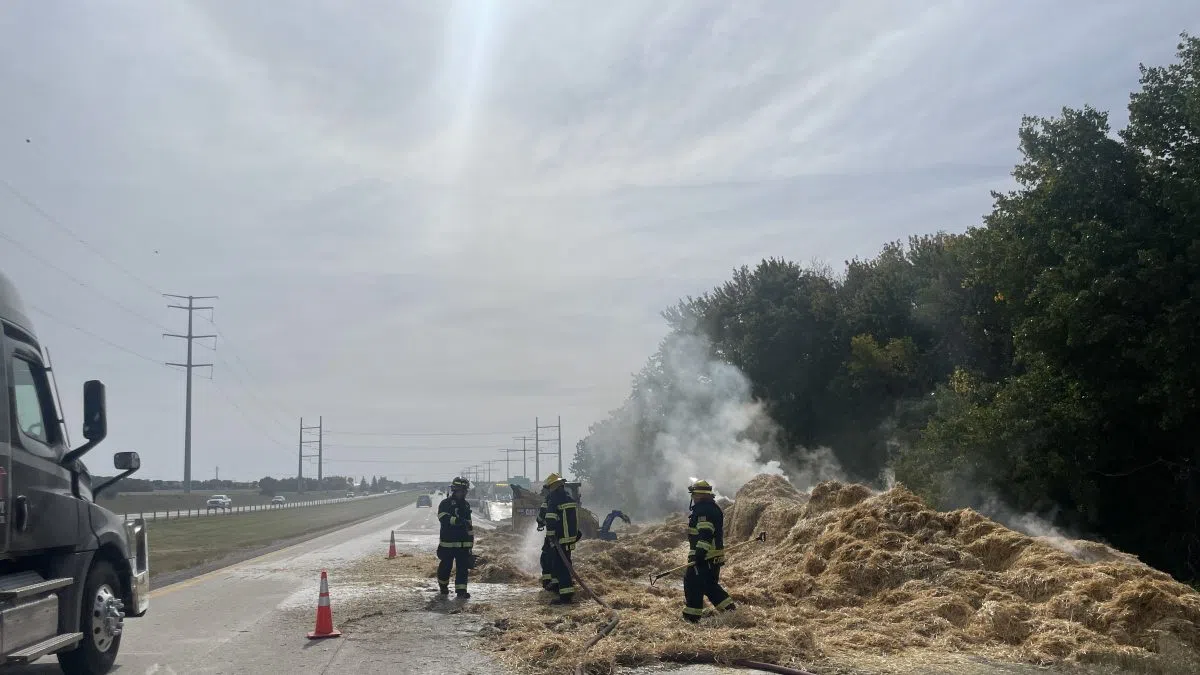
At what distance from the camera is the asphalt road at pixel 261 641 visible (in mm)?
10195

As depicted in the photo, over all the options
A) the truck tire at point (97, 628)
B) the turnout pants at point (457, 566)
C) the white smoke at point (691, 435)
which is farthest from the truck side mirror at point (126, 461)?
the white smoke at point (691, 435)

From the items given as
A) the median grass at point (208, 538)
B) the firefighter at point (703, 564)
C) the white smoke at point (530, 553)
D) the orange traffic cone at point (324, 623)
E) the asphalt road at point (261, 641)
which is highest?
the firefighter at point (703, 564)

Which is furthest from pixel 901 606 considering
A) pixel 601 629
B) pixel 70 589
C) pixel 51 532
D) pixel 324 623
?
pixel 51 532

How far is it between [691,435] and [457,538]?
32.7 m

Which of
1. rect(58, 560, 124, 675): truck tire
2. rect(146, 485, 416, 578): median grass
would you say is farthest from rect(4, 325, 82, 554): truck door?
rect(146, 485, 416, 578): median grass

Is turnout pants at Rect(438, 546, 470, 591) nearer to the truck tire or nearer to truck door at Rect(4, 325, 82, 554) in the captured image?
the truck tire

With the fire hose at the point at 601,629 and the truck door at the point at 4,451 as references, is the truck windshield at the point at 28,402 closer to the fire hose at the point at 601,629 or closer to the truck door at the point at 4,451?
the truck door at the point at 4,451

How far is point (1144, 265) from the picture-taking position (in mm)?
20297

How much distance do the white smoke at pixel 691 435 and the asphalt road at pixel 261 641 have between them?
22036mm

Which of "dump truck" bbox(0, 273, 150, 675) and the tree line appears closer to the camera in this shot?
"dump truck" bbox(0, 273, 150, 675)

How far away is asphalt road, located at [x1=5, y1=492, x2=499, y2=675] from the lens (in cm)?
1020

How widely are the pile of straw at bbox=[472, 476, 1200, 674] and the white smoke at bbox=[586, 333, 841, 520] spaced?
19723 mm

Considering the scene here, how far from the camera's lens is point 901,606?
41.7 ft

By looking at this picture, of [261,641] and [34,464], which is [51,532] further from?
[261,641]
